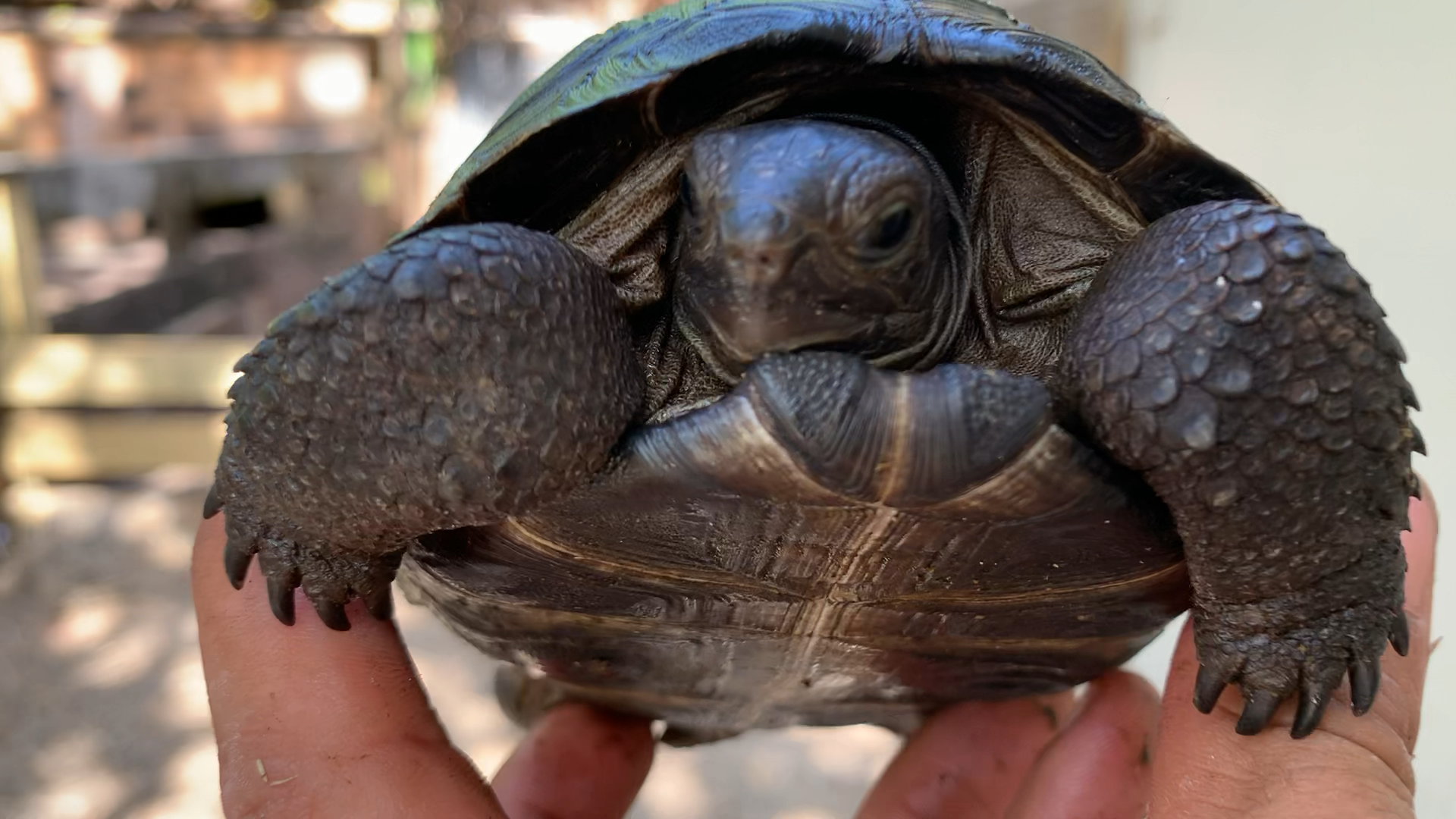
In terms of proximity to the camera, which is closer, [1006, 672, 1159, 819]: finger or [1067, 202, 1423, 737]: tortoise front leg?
[1067, 202, 1423, 737]: tortoise front leg

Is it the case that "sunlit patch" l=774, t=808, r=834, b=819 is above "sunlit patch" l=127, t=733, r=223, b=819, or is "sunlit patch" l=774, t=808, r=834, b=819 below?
above

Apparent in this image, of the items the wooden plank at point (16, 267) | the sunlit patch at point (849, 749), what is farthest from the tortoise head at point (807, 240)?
the wooden plank at point (16, 267)

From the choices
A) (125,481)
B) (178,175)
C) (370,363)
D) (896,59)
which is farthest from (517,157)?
(178,175)

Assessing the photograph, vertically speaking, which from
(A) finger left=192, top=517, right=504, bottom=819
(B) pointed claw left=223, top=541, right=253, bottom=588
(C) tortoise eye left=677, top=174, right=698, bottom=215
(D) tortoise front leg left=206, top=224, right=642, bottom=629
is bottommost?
(A) finger left=192, top=517, right=504, bottom=819

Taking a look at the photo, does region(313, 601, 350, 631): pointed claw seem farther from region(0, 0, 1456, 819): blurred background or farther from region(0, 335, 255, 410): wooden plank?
region(0, 335, 255, 410): wooden plank

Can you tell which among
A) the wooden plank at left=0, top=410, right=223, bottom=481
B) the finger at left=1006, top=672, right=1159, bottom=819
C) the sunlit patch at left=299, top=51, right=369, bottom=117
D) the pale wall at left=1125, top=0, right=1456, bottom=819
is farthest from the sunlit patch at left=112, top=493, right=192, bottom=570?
the sunlit patch at left=299, top=51, right=369, bottom=117

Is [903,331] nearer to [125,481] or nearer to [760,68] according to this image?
[760,68]

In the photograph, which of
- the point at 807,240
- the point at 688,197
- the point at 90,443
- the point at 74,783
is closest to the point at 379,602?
the point at 688,197
